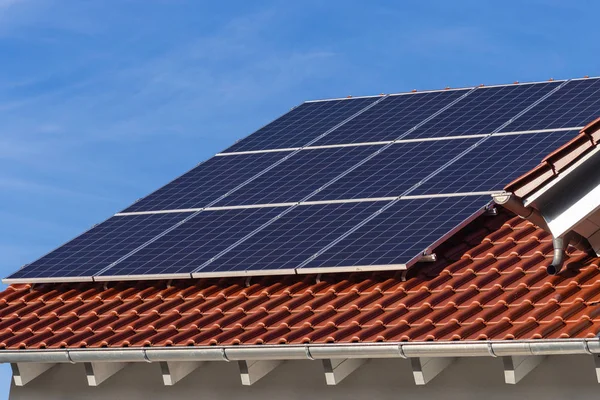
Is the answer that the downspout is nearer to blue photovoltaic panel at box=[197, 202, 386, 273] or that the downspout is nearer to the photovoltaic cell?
the photovoltaic cell

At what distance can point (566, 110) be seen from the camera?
1579 centimetres

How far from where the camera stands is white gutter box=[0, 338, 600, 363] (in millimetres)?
10312

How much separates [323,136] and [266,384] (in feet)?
18.3

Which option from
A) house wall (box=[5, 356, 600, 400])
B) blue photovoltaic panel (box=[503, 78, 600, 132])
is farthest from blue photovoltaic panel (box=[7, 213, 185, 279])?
blue photovoltaic panel (box=[503, 78, 600, 132])

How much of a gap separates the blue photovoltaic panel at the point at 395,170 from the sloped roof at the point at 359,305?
4.20ft

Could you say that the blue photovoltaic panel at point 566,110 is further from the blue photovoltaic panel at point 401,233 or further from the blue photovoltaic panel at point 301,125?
the blue photovoltaic panel at point 301,125

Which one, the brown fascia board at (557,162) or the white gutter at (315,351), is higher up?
the brown fascia board at (557,162)

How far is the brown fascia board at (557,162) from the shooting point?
10.4 metres

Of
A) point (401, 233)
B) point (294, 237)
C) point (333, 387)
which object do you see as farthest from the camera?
point (294, 237)

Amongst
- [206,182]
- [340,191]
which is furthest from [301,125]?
[340,191]

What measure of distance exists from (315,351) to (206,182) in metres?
5.81

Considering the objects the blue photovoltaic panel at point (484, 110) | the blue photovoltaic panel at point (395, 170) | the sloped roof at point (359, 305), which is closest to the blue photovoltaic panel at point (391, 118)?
the blue photovoltaic panel at point (484, 110)

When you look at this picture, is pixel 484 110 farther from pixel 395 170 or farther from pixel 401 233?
pixel 401 233

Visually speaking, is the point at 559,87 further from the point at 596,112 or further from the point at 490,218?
the point at 490,218
